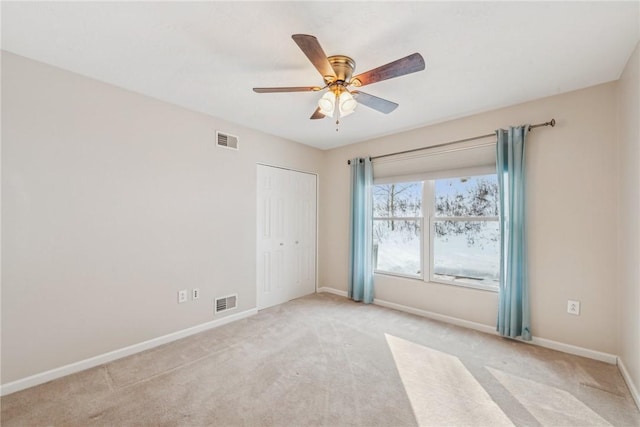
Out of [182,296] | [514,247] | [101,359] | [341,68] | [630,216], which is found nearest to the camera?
[341,68]

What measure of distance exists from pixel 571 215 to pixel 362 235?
2.31 metres

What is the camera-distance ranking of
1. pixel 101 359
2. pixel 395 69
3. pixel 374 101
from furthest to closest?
pixel 101 359, pixel 374 101, pixel 395 69

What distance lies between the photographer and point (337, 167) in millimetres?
4582

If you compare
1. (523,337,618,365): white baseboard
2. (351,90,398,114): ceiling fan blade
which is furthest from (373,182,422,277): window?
(351,90,398,114): ceiling fan blade

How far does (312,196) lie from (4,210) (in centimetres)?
342

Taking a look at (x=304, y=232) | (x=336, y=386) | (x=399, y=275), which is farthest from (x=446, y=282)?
(x=304, y=232)

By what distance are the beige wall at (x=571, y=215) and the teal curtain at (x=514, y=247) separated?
10cm

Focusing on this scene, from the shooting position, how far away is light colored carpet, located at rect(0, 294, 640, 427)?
1771 millimetres

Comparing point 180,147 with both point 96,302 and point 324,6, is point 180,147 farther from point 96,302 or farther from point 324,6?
point 324,6

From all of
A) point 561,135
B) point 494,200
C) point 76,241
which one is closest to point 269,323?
point 76,241

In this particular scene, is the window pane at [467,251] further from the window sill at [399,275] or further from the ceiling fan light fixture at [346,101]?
the ceiling fan light fixture at [346,101]

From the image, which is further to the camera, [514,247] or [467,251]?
[467,251]

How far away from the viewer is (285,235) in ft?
13.7

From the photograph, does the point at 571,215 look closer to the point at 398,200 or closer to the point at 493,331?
the point at 493,331
